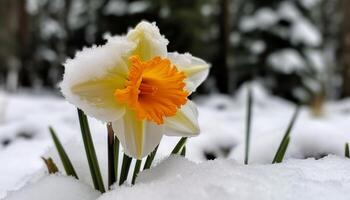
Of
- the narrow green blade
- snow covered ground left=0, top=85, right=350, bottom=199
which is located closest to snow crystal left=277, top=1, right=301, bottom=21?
snow covered ground left=0, top=85, right=350, bottom=199

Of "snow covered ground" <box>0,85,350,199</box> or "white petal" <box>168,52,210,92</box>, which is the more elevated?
"white petal" <box>168,52,210,92</box>

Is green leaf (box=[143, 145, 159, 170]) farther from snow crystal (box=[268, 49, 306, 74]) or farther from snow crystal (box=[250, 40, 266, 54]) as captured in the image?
snow crystal (box=[250, 40, 266, 54])

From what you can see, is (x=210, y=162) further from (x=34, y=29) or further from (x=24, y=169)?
(x=34, y=29)

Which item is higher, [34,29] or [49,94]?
[34,29]

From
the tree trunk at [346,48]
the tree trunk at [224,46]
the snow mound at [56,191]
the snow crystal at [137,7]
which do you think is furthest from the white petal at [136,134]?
the snow crystal at [137,7]

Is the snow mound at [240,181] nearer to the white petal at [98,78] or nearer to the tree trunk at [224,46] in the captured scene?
the white petal at [98,78]

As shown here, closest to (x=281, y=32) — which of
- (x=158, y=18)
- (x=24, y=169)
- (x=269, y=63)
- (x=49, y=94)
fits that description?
(x=269, y=63)
